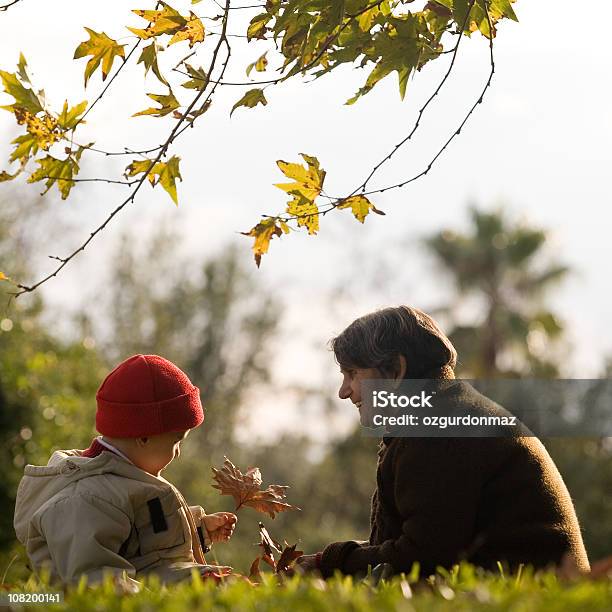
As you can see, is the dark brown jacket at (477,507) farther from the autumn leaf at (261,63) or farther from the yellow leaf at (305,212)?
the autumn leaf at (261,63)

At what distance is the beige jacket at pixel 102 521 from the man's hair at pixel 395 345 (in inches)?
31.8

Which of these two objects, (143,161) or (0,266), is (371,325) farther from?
(0,266)

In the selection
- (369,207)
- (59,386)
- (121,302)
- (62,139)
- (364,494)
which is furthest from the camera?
(121,302)

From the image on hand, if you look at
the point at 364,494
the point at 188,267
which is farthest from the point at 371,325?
the point at 188,267

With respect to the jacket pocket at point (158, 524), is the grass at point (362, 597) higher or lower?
higher

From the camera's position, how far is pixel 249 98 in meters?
3.56

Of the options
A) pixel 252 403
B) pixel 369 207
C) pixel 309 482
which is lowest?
pixel 309 482

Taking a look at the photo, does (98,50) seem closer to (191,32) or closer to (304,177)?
(191,32)

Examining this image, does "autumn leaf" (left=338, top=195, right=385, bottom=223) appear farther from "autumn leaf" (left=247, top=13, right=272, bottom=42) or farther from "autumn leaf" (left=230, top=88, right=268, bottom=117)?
"autumn leaf" (left=247, top=13, right=272, bottom=42)

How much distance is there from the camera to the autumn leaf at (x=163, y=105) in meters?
3.47

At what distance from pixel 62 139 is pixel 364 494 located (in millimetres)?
26562

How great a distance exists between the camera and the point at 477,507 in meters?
3.38

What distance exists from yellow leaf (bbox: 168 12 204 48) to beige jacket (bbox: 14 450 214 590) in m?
1.38

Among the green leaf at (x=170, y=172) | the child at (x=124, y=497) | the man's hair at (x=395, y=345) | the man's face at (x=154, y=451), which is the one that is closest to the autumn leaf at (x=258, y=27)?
the green leaf at (x=170, y=172)
